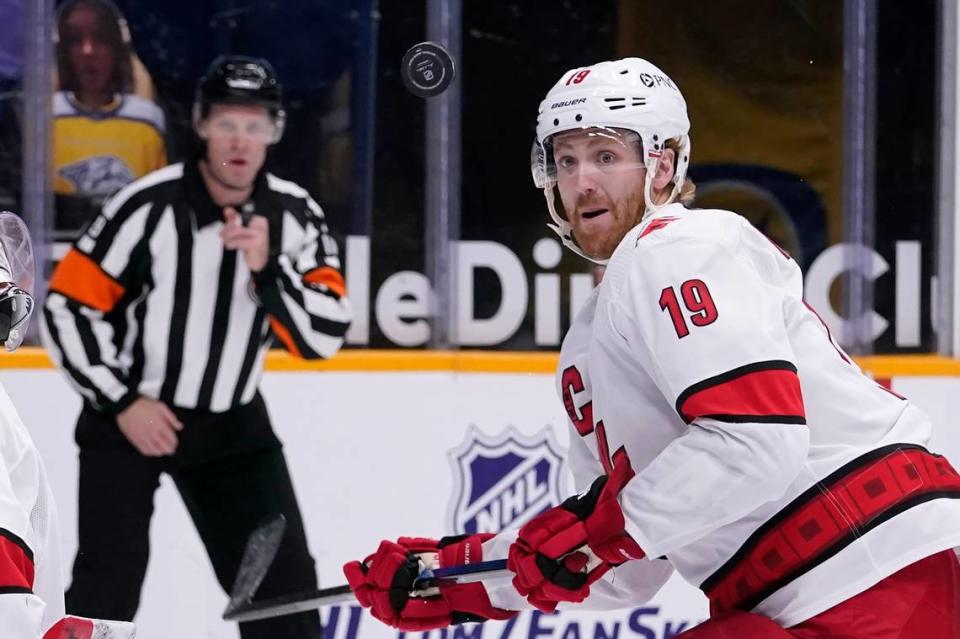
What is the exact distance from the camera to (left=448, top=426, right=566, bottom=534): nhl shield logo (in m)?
3.29

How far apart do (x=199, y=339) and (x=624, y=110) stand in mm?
1557

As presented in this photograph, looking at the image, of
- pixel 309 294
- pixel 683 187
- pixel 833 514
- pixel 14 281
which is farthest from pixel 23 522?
pixel 309 294

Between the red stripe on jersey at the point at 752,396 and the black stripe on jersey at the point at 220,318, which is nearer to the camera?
the red stripe on jersey at the point at 752,396

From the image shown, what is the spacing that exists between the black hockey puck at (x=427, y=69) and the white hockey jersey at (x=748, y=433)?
1.59m

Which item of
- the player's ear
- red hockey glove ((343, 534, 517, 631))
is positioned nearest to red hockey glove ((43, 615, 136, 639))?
red hockey glove ((343, 534, 517, 631))

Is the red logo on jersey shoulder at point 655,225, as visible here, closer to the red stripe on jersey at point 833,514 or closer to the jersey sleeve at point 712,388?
the jersey sleeve at point 712,388

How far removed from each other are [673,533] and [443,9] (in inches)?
76.2

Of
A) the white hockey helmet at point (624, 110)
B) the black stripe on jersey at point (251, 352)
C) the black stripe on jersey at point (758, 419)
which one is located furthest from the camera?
the black stripe on jersey at point (251, 352)

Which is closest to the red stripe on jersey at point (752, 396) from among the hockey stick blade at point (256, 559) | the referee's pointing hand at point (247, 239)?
the hockey stick blade at point (256, 559)

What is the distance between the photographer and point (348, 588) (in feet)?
7.47

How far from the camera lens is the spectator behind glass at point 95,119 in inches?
126

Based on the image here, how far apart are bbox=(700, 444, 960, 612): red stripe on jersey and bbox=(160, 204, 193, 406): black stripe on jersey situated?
5.84 feet

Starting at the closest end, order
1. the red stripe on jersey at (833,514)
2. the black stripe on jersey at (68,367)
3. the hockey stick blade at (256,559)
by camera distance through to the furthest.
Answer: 1. the red stripe on jersey at (833,514)
2. the hockey stick blade at (256,559)
3. the black stripe on jersey at (68,367)

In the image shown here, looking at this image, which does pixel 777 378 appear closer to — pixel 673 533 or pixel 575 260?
pixel 673 533
